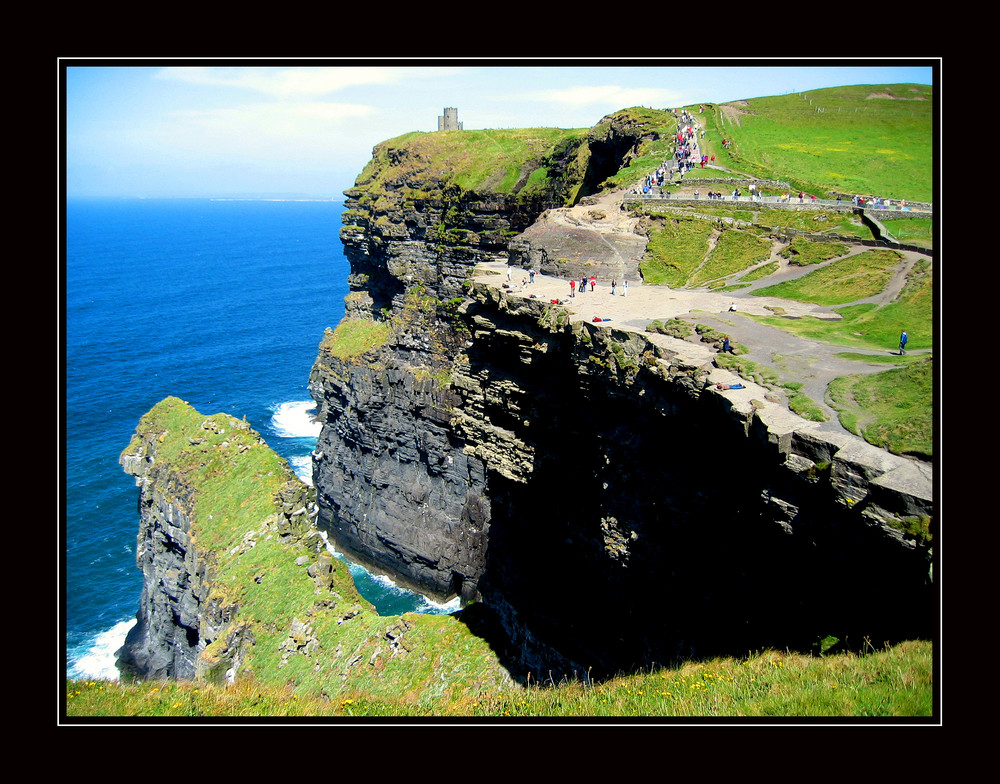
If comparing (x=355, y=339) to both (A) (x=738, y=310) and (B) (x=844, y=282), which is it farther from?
(B) (x=844, y=282)

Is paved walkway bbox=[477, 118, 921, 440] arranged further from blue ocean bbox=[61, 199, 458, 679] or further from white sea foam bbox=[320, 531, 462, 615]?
white sea foam bbox=[320, 531, 462, 615]

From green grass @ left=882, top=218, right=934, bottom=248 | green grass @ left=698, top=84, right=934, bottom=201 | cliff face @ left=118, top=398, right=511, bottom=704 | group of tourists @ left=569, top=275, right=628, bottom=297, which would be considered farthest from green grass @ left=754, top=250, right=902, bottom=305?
cliff face @ left=118, top=398, right=511, bottom=704

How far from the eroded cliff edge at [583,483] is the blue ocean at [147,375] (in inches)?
407

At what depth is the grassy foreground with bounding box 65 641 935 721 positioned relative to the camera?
12.1 metres

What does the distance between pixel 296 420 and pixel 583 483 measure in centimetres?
6272

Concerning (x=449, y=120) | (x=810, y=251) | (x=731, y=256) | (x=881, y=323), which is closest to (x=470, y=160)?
(x=449, y=120)

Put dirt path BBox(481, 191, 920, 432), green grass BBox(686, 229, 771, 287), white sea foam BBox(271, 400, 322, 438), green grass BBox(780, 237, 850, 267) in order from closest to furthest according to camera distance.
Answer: dirt path BBox(481, 191, 920, 432), green grass BBox(780, 237, 850, 267), green grass BBox(686, 229, 771, 287), white sea foam BBox(271, 400, 322, 438)

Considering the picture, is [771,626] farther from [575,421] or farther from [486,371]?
[486,371]

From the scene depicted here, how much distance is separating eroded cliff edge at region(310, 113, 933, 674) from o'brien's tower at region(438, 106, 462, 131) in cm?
2335

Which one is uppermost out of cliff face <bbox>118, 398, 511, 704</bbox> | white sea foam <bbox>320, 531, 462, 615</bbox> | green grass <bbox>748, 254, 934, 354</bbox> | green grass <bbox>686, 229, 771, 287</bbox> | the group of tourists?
green grass <bbox>686, 229, 771, 287</bbox>

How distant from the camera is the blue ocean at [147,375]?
5241 centimetres

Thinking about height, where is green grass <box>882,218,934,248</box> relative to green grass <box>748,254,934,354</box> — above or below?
above

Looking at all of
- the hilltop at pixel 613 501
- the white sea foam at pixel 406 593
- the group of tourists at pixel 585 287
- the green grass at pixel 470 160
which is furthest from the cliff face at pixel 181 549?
the green grass at pixel 470 160

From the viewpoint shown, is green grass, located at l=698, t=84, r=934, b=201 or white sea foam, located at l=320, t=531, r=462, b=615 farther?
white sea foam, located at l=320, t=531, r=462, b=615
